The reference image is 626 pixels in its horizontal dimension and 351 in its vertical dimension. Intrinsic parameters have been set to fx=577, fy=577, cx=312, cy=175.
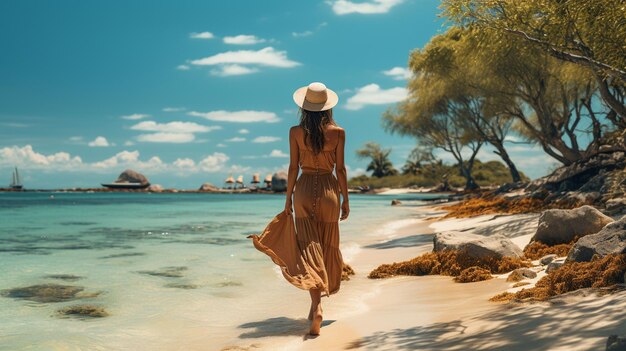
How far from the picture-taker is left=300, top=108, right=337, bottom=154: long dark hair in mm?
5715

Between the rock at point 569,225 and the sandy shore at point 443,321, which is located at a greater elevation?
the rock at point 569,225

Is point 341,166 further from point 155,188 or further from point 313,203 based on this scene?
point 155,188

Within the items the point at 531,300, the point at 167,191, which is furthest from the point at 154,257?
the point at 167,191

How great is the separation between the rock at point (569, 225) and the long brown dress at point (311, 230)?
507cm

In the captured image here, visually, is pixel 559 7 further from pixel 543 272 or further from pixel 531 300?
pixel 531 300

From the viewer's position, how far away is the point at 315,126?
5727 mm

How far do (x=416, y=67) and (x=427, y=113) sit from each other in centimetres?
1555

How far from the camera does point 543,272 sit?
7.32 meters

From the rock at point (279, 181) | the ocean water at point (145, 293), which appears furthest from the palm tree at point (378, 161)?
the ocean water at point (145, 293)

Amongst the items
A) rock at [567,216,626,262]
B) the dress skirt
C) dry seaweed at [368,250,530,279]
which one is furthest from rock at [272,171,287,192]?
the dress skirt

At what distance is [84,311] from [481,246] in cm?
552

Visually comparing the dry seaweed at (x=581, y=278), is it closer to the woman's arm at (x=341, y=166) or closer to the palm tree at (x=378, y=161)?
the woman's arm at (x=341, y=166)

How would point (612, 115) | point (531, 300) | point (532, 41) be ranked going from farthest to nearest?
1. point (612, 115)
2. point (532, 41)
3. point (531, 300)

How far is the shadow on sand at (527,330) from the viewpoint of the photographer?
396cm
